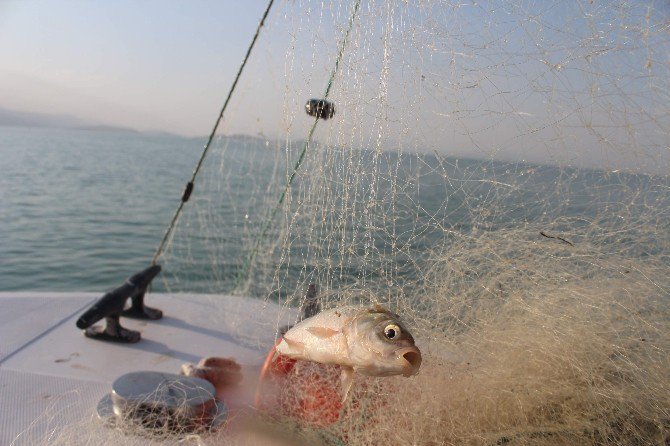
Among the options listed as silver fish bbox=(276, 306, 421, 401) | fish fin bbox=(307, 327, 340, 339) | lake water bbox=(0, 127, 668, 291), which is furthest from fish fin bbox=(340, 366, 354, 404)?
lake water bbox=(0, 127, 668, 291)

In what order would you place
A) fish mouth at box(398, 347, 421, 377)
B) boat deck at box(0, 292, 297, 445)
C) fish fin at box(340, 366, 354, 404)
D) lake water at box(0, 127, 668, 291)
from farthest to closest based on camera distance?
1. boat deck at box(0, 292, 297, 445)
2. lake water at box(0, 127, 668, 291)
3. fish fin at box(340, 366, 354, 404)
4. fish mouth at box(398, 347, 421, 377)

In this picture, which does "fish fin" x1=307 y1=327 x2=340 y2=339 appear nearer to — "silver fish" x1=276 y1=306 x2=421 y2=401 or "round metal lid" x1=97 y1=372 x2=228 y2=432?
"silver fish" x1=276 y1=306 x2=421 y2=401

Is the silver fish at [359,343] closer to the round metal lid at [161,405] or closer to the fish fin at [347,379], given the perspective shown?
the fish fin at [347,379]

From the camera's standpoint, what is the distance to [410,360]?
1296 millimetres

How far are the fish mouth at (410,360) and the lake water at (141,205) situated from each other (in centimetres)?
78

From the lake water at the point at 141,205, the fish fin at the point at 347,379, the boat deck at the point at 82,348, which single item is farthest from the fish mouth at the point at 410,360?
the boat deck at the point at 82,348

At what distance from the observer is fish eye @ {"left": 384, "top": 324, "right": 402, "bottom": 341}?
1304 mm

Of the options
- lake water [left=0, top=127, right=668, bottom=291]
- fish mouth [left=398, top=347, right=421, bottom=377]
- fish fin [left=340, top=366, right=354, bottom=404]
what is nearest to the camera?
fish mouth [left=398, top=347, right=421, bottom=377]

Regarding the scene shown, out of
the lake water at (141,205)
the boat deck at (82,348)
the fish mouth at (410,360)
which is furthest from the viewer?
the boat deck at (82,348)

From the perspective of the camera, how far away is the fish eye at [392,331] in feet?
4.28

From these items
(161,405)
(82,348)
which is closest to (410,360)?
(161,405)

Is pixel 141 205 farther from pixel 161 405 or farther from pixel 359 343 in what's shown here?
pixel 359 343

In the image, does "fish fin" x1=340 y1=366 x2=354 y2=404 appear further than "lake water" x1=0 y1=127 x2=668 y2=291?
No

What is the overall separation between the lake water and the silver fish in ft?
2.26
